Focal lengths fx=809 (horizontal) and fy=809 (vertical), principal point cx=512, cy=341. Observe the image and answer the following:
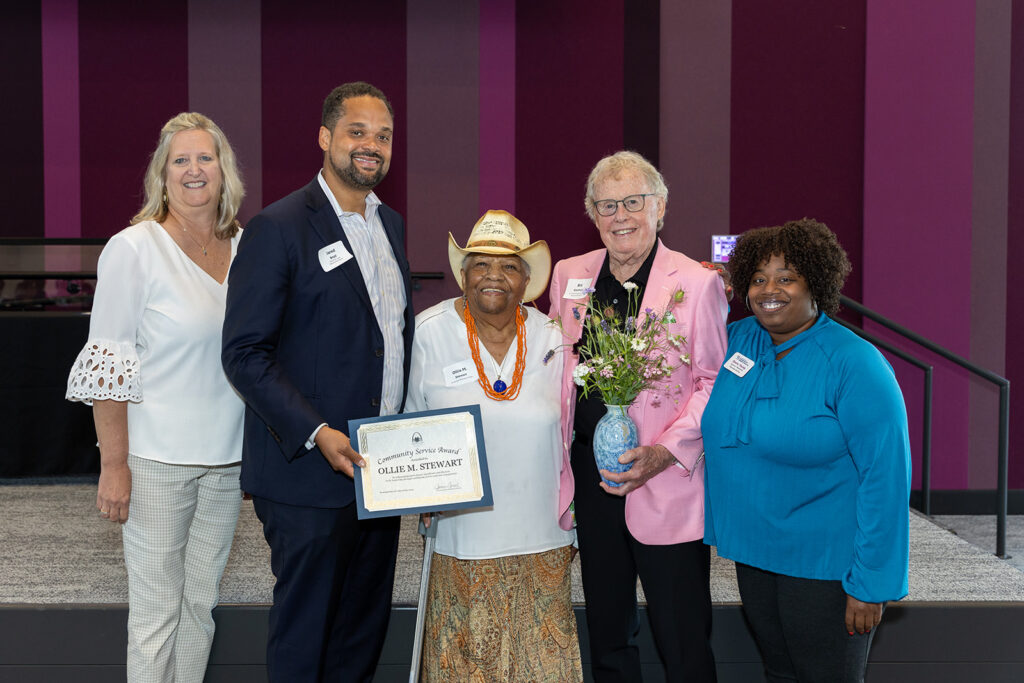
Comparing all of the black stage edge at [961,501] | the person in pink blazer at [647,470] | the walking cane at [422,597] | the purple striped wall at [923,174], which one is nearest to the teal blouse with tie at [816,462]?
the person in pink blazer at [647,470]

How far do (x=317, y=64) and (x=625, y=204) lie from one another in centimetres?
482

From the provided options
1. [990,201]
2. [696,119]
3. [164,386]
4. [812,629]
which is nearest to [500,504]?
[812,629]

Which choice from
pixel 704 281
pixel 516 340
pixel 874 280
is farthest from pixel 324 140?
pixel 874 280

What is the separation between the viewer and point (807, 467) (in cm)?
221

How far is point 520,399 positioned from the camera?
2.48m

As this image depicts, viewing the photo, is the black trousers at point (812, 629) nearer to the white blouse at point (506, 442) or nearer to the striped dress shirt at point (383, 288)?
the white blouse at point (506, 442)

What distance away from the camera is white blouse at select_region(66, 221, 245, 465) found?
2433mm

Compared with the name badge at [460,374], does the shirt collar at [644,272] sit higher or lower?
higher

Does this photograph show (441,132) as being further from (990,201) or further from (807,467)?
(807,467)

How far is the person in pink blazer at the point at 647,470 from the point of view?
2.45 meters

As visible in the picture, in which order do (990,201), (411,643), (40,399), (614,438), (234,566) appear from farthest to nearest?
(990,201)
(40,399)
(234,566)
(411,643)
(614,438)

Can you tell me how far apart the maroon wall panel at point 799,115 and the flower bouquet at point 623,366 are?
4464 mm

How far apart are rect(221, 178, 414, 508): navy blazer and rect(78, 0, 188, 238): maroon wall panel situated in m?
4.97

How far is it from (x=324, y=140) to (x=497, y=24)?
4.47 meters
